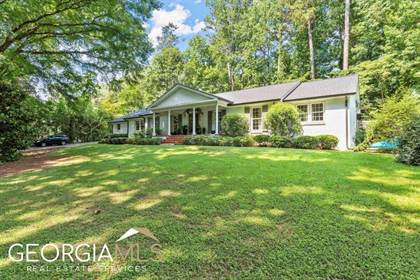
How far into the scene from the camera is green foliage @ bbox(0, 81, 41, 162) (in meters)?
10.9

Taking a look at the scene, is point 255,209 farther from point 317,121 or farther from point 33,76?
point 33,76

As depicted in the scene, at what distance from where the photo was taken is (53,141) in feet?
90.7

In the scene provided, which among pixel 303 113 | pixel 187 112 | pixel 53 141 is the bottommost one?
pixel 53 141

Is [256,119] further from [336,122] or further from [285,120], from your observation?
[336,122]

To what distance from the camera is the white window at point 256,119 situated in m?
18.6

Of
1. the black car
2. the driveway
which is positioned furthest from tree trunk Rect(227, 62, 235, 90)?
the driveway

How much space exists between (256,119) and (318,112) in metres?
4.34

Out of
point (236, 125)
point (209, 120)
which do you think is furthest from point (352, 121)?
point (209, 120)

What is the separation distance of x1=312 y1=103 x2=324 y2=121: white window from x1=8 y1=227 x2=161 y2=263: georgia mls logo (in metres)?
15.1

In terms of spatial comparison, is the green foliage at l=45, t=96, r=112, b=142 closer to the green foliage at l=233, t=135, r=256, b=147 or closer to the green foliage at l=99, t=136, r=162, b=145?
the green foliage at l=99, t=136, r=162, b=145

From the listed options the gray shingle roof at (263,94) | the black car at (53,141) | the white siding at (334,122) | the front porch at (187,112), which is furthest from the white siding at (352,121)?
the black car at (53,141)

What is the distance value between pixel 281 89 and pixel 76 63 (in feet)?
46.8

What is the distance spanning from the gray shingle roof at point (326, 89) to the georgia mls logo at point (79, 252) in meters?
15.1

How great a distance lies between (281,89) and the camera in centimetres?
1978
